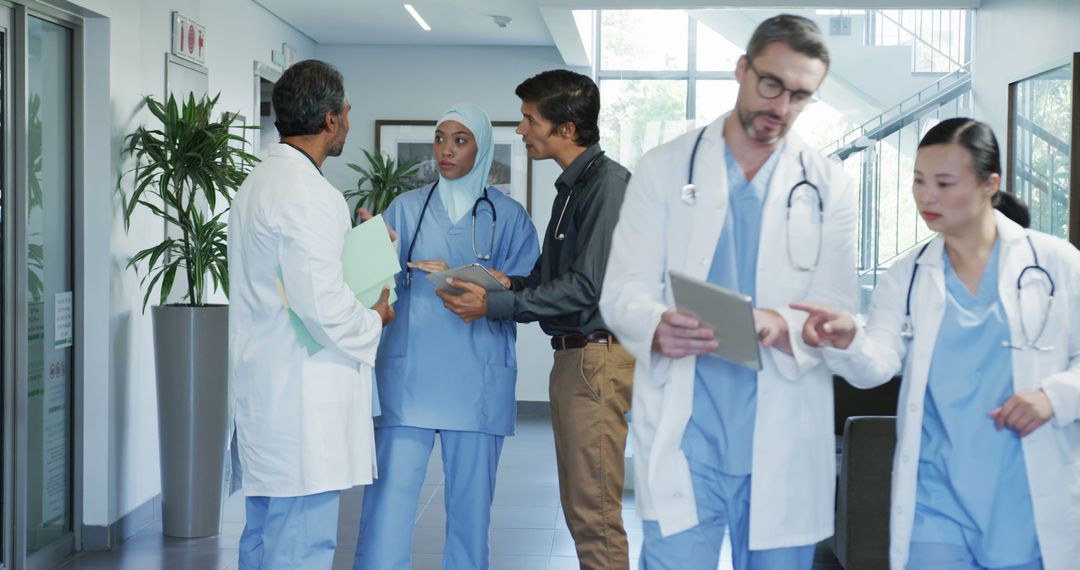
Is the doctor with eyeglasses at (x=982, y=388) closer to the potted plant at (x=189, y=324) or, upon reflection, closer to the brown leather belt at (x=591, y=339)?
the brown leather belt at (x=591, y=339)

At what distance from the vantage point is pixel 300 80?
303cm

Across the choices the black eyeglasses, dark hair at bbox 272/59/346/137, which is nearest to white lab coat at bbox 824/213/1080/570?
the black eyeglasses

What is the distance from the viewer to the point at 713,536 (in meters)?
2.21

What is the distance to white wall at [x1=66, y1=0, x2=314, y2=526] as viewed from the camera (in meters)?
4.69

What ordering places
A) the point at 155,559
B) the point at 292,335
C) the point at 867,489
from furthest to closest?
the point at 155,559 → the point at 867,489 → the point at 292,335

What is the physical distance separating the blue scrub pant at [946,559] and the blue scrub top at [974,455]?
0.04 ft

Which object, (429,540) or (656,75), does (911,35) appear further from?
(429,540)

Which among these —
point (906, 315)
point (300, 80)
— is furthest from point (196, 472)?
point (906, 315)

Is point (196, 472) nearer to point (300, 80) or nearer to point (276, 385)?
point (276, 385)

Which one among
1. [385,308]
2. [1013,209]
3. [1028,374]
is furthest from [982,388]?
[385,308]

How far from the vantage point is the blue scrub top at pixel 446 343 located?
3426 mm

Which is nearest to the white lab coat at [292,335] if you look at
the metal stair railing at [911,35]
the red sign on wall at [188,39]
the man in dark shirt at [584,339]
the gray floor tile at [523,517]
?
the man in dark shirt at [584,339]

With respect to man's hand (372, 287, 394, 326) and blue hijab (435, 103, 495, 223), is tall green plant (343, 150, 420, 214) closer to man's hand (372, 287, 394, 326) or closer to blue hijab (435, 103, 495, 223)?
blue hijab (435, 103, 495, 223)

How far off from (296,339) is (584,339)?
0.84m
